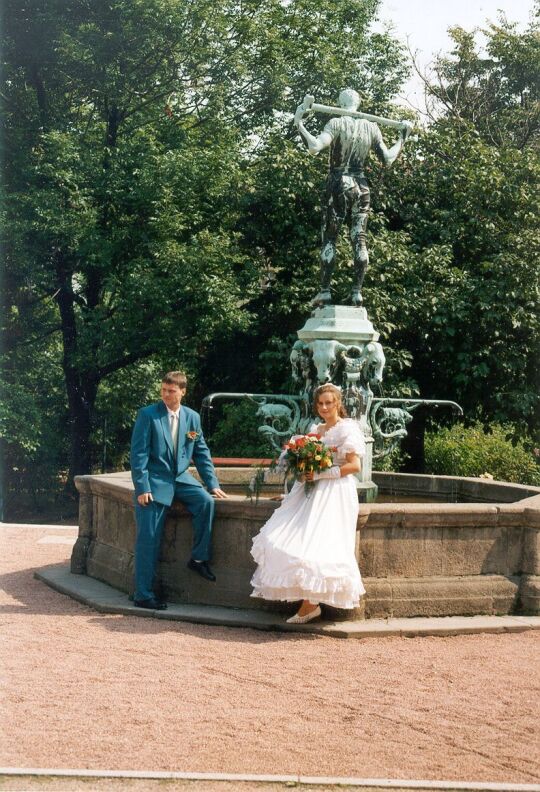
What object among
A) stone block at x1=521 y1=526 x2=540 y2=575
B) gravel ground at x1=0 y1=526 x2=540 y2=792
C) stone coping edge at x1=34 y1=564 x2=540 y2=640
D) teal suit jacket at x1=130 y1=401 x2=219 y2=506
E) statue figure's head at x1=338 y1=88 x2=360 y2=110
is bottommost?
gravel ground at x1=0 y1=526 x2=540 y2=792

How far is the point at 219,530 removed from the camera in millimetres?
8266

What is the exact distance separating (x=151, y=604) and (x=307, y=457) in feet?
5.28

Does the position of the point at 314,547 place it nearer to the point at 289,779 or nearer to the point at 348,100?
the point at 289,779

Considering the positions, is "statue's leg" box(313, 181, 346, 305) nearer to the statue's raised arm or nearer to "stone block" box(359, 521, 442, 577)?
the statue's raised arm

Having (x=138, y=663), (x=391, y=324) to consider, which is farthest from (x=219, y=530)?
(x=391, y=324)

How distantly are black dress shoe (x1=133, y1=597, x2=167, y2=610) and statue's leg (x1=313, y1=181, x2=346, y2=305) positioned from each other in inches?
138

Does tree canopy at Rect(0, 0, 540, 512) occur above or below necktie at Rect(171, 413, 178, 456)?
above

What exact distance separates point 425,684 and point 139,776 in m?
2.19

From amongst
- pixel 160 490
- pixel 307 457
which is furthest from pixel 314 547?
pixel 160 490

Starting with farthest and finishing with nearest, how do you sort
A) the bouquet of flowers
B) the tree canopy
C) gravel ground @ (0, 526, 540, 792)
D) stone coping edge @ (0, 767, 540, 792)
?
the tree canopy < the bouquet of flowers < gravel ground @ (0, 526, 540, 792) < stone coping edge @ (0, 767, 540, 792)

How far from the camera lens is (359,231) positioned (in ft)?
34.0

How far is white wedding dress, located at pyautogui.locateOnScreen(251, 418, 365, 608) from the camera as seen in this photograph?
7473mm

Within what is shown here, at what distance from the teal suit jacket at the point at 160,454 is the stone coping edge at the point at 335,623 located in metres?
0.83

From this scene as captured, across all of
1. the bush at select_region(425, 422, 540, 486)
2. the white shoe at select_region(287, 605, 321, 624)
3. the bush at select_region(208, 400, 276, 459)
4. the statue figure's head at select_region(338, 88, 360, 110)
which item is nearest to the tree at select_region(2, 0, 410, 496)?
the bush at select_region(208, 400, 276, 459)
